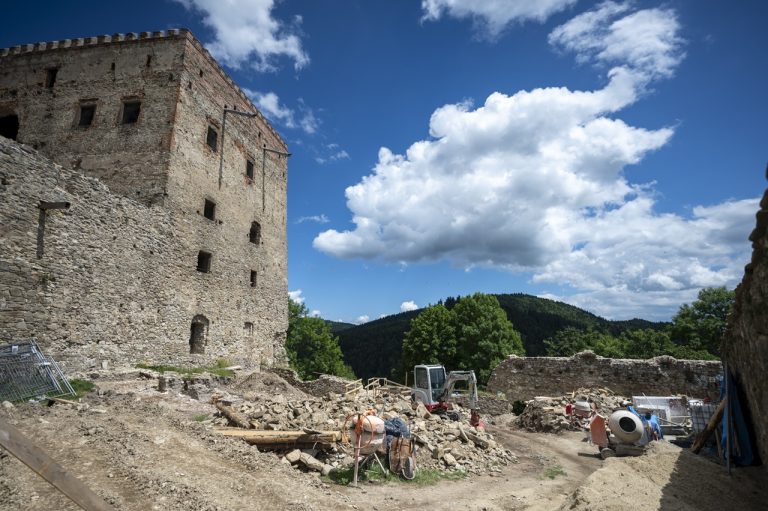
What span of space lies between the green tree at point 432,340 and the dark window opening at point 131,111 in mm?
27523

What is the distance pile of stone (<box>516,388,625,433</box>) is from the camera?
13797 mm

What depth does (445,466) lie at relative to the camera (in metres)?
8.78

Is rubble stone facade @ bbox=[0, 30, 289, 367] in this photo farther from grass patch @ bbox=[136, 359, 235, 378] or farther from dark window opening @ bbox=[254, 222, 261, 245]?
grass patch @ bbox=[136, 359, 235, 378]

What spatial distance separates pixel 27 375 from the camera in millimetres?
8438

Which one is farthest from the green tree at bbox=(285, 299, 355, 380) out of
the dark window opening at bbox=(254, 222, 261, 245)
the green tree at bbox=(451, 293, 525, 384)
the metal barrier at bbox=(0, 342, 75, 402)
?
the metal barrier at bbox=(0, 342, 75, 402)

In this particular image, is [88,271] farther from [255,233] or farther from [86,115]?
[255,233]

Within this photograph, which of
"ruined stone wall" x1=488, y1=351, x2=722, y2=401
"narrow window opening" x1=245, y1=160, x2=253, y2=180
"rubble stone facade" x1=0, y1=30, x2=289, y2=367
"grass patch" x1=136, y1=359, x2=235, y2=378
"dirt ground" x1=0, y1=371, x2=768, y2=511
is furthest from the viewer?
"narrow window opening" x1=245, y1=160, x2=253, y2=180

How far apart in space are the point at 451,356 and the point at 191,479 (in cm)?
3036

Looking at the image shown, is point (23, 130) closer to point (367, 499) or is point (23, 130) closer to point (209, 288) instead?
point (209, 288)

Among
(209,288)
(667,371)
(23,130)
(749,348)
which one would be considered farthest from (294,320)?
(749,348)

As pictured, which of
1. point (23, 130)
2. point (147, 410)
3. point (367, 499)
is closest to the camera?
point (367, 499)

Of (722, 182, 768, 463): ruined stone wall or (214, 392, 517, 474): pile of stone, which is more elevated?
(722, 182, 768, 463): ruined stone wall

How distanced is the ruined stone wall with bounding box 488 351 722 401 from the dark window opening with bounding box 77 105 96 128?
2225cm

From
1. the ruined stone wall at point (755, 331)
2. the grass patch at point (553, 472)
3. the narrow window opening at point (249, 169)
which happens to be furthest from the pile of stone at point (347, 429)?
the narrow window opening at point (249, 169)
